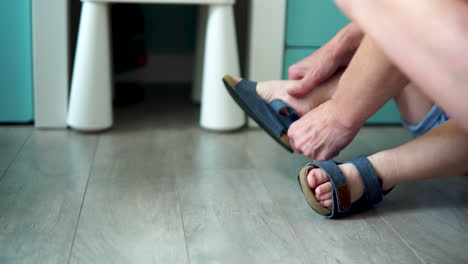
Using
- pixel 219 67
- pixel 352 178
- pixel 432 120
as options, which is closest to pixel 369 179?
pixel 352 178

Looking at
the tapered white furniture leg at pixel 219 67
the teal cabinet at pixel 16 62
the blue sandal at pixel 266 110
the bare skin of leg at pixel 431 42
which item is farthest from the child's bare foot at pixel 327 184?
the teal cabinet at pixel 16 62

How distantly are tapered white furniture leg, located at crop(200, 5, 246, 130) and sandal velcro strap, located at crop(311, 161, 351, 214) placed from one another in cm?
52

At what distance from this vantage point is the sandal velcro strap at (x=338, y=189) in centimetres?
84

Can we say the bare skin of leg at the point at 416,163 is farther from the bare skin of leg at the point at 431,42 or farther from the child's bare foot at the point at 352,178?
the bare skin of leg at the point at 431,42

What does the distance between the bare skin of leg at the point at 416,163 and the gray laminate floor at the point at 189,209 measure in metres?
0.06

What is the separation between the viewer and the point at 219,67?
1330mm

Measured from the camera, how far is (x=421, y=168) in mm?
853

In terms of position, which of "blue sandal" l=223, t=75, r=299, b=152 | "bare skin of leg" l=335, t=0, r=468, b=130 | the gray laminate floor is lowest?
the gray laminate floor

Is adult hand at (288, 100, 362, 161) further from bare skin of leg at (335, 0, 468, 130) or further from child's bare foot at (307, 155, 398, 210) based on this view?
bare skin of leg at (335, 0, 468, 130)

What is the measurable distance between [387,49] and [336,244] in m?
0.35

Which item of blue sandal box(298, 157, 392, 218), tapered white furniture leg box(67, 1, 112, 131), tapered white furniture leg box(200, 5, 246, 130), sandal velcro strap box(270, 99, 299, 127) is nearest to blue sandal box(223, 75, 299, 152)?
sandal velcro strap box(270, 99, 299, 127)

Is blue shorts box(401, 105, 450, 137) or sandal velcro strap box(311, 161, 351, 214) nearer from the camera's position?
sandal velcro strap box(311, 161, 351, 214)

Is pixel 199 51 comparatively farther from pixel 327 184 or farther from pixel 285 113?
pixel 327 184

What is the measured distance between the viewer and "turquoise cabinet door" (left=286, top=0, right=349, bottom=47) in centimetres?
137
